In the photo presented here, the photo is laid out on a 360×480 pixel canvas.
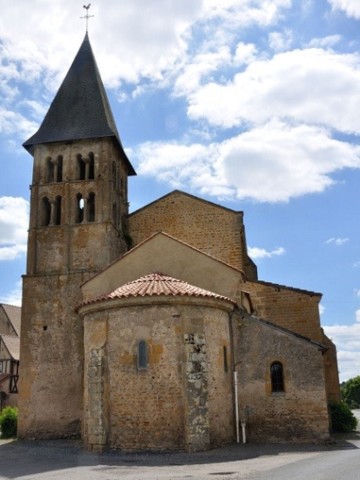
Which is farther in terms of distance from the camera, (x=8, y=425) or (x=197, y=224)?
(x=197, y=224)

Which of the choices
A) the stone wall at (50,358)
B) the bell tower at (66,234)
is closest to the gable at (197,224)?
the bell tower at (66,234)

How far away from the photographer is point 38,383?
71.5ft

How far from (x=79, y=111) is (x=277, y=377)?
1686cm

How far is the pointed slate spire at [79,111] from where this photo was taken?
25.2m

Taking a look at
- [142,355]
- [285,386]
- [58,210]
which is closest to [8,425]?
[58,210]

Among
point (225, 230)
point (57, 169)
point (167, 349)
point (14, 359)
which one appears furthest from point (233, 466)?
point (14, 359)

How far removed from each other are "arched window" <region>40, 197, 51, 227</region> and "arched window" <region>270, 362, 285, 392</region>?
519 inches

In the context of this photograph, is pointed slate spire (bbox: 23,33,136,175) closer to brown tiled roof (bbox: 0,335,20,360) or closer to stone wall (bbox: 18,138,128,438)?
stone wall (bbox: 18,138,128,438)

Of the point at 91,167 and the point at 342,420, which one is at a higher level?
the point at 91,167

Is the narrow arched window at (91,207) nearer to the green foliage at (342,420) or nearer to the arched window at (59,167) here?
the arched window at (59,167)

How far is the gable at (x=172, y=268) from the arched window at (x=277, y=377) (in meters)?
2.80

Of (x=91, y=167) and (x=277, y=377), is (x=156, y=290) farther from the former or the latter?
(x=91, y=167)

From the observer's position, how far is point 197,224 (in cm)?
2519

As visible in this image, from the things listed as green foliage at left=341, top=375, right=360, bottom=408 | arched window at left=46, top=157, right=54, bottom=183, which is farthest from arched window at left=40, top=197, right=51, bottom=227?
green foliage at left=341, top=375, right=360, bottom=408
